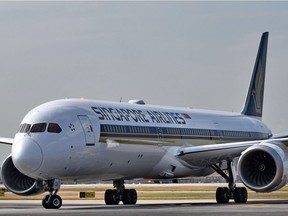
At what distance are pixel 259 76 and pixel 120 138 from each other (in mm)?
17439

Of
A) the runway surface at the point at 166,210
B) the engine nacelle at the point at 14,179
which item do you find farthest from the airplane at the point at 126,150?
the runway surface at the point at 166,210

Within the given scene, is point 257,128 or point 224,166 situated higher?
point 257,128

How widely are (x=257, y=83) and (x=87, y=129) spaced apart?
64.3 feet

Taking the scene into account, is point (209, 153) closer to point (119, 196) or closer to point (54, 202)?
point (119, 196)

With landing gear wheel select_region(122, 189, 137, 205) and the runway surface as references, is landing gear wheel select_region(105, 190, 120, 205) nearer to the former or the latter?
landing gear wheel select_region(122, 189, 137, 205)

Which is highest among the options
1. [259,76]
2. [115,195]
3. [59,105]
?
[259,76]

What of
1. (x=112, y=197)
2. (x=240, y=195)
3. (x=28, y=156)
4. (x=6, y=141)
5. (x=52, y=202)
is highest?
(x=6, y=141)

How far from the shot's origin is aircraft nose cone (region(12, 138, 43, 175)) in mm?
36688

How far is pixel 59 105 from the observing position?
39.3 meters

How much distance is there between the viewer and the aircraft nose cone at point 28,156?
120 feet

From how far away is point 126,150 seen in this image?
41031 millimetres

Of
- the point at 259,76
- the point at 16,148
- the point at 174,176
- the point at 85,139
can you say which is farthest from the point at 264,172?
the point at 259,76

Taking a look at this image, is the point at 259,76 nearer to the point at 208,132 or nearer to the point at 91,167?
the point at 208,132

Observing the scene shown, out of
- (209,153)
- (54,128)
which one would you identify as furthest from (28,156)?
(209,153)
